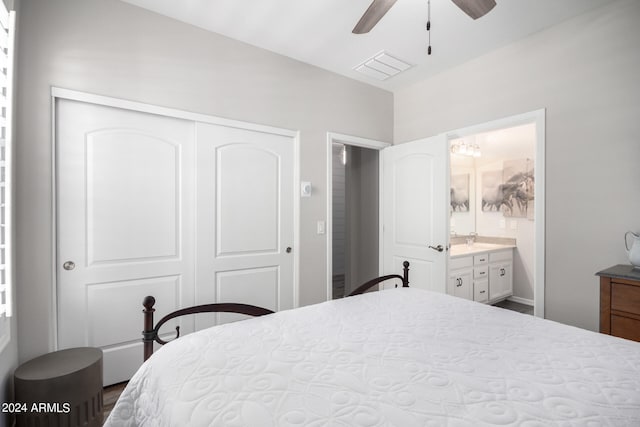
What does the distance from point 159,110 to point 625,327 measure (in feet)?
11.0

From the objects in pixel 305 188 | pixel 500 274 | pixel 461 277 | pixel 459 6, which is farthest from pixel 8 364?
pixel 500 274

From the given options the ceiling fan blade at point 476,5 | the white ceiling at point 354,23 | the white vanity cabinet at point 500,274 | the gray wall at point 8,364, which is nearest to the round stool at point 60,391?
the gray wall at point 8,364

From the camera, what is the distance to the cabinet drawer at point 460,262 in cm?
354

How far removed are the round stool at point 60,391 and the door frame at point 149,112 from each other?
36 centimetres

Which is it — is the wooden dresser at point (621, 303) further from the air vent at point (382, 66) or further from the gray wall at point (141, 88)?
the air vent at point (382, 66)

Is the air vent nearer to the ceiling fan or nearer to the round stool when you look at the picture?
the ceiling fan

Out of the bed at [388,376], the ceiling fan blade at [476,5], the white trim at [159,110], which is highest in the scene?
the ceiling fan blade at [476,5]

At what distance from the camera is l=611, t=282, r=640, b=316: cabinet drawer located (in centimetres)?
185

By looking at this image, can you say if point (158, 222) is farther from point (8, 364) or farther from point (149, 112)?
point (8, 364)

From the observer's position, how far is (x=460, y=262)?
12.0 ft

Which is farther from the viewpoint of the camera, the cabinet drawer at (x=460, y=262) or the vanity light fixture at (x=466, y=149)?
the vanity light fixture at (x=466, y=149)

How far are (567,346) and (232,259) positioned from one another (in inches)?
88.3

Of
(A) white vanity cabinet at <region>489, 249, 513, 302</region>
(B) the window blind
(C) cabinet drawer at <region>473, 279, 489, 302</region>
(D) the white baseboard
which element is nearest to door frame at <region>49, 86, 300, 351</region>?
(B) the window blind

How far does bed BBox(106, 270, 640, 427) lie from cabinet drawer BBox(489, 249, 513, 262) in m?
2.84
